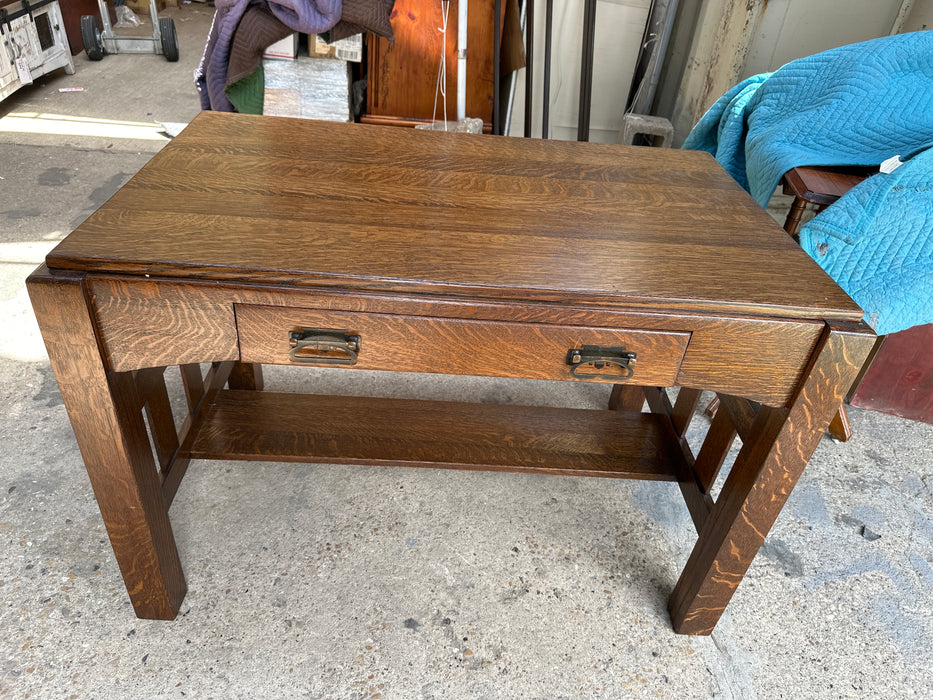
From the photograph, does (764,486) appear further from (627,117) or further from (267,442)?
(627,117)

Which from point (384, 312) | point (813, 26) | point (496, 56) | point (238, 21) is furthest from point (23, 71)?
point (813, 26)

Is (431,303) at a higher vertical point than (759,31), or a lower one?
lower

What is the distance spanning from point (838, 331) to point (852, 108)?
41.8 inches

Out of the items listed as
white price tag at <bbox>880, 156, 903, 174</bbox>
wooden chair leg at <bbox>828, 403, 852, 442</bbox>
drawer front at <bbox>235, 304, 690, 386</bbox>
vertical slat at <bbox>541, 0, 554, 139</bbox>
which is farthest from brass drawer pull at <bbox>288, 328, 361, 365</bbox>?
vertical slat at <bbox>541, 0, 554, 139</bbox>

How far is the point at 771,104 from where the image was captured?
6.40ft

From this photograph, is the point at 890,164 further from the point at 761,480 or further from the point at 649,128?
the point at 649,128

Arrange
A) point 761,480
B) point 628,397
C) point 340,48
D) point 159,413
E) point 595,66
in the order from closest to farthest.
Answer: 1. point 761,480
2. point 159,413
3. point 628,397
4. point 340,48
5. point 595,66

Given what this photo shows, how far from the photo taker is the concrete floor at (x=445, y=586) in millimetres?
1292

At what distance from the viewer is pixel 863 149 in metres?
1.76

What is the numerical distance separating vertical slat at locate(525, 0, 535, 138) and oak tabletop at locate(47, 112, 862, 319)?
1760mm

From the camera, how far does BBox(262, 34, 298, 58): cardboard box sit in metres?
3.09

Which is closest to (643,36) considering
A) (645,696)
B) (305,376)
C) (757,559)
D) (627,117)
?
(627,117)

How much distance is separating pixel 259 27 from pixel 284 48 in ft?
0.60

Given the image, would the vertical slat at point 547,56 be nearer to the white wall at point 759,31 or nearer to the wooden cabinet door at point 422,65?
the wooden cabinet door at point 422,65
